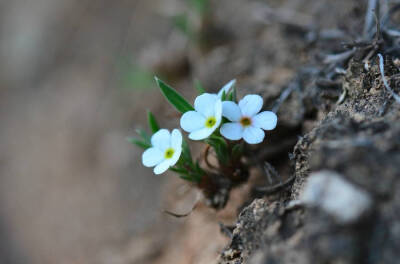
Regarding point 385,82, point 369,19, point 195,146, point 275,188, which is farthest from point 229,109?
point 195,146

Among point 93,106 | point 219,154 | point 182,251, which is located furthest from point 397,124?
point 93,106

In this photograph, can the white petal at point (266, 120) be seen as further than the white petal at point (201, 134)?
Yes

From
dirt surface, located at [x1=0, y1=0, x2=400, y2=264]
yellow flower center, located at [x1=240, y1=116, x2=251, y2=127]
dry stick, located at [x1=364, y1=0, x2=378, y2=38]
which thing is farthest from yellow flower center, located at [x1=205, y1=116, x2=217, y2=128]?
dry stick, located at [x1=364, y1=0, x2=378, y2=38]

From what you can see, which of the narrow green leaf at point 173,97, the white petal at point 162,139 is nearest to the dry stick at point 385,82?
the narrow green leaf at point 173,97

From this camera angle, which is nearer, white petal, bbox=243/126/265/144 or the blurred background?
white petal, bbox=243/126/265/144

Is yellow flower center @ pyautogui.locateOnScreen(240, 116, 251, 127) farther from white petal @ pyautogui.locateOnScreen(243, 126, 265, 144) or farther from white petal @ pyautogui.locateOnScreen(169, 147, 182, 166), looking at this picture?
white petal @ pyautogui.locateOnScreen(169, 147, 182, 166)

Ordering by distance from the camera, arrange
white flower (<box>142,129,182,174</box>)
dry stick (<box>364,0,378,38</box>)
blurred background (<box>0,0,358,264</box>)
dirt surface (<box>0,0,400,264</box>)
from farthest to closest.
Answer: blurred background (<box>0,0,358,264</box>), dry stick (<box>364,0,378,38</box>), white flower (<box>142,129,182,174</box>), dirt surface (<box>0,0,400,264</box>)

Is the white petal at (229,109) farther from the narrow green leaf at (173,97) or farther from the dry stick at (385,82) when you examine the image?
the dry stick at (385,82)
